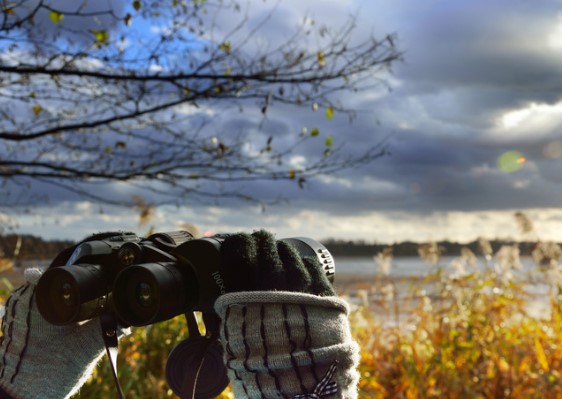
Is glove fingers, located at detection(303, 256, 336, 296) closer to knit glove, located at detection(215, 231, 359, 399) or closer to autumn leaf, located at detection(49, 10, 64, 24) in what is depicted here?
knit glove, located at detection(215, 231, 359, 399)

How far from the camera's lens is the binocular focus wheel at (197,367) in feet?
6.45

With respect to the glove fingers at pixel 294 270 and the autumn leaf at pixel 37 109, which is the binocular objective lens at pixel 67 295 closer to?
the glove fingers at pixel 294 270

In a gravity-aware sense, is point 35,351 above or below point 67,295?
below

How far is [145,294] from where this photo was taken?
1.68 metres

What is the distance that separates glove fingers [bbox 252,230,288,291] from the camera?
1.58 metres

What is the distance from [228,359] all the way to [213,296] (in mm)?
195

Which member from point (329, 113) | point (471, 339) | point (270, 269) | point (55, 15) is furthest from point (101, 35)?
point (270, 269)

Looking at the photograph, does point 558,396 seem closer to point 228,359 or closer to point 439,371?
point 439,371

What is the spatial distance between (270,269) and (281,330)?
15 centimetres

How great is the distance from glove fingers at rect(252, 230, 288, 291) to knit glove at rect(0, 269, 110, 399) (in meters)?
0.70

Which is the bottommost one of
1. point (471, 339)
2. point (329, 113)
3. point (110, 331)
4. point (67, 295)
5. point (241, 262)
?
point (471, 339)

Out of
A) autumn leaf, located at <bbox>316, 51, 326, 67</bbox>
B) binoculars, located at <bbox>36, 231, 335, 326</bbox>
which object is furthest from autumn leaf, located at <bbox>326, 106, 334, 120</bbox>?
binoculars, located at <bbox>36, 231, 335, 326</bbox>

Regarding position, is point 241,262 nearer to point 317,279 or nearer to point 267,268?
point 267,268

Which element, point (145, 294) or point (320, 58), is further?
point (320, 58)
